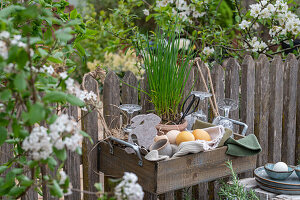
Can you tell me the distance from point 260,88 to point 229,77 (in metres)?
0.35

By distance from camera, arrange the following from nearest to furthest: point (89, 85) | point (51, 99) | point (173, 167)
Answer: point (51, 99), point (173, 167), point (89, 85)

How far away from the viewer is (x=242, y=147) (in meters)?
1.94

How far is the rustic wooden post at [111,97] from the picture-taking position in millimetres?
2197

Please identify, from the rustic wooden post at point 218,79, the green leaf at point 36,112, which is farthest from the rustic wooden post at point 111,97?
the green leaf at point 36,112

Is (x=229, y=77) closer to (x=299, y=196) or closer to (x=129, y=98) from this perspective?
(x=129, y=98)

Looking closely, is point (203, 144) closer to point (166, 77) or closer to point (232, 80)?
point (166, 77)

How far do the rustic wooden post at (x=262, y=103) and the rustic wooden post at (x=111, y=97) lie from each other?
1.23m

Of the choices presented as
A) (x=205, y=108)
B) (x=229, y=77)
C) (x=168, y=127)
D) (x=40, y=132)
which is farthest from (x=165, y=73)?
(x=40, y=132)

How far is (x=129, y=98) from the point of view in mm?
2309

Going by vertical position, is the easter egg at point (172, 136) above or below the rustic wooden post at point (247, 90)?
below

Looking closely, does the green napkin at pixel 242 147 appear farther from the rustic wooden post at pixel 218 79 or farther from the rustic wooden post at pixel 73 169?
the rustic wooden post at pixel 73 169

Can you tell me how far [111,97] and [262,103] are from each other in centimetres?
134

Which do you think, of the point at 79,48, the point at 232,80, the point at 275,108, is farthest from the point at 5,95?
the point at 275,108

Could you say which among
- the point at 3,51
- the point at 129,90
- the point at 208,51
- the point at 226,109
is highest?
the point at 208,51
